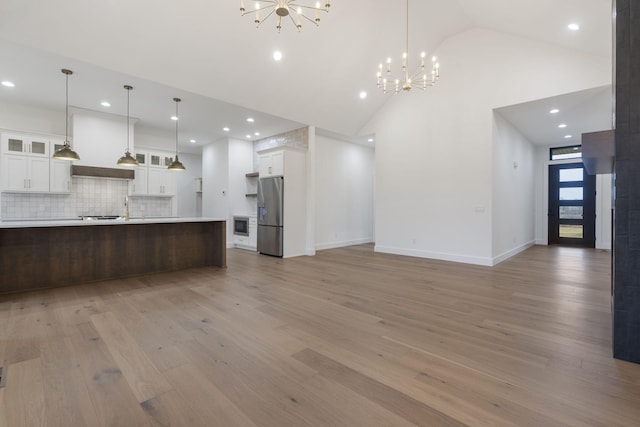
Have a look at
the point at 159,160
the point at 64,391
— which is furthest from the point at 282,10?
the point at 159,160

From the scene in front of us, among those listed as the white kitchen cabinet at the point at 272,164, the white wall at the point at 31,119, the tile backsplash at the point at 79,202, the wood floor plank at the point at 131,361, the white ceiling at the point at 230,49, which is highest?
the white ceiling at the point at 230,49

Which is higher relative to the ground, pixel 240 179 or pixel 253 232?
pixel 240 179

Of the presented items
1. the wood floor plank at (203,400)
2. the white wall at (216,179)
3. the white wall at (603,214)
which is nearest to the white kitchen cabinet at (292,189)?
the white wall at (216,179)

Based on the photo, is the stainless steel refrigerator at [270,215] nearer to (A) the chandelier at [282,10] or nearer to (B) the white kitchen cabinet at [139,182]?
(B) the white kitchen cabinet at [139,182]

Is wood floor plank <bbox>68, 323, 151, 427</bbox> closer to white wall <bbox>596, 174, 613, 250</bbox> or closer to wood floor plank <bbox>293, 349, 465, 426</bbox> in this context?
wood floor plank <bbox>293, 349, 465, 426</bbox>

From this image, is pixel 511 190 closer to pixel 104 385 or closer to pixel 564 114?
pixel 564 114

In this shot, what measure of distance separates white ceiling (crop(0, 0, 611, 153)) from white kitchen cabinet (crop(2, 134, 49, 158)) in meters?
0.74

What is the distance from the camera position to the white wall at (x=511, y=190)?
5.96 metres

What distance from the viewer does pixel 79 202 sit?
6.19 m

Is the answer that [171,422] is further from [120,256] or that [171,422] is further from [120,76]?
[120,76]

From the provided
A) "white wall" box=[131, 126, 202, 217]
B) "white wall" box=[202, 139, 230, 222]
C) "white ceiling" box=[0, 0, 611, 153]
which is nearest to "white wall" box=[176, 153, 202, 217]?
"white wall" box=[131, 126, 202, 217]

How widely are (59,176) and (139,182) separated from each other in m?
1.46

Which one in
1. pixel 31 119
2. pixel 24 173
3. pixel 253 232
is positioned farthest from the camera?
pixel 253 232

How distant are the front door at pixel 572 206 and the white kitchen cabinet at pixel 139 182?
38.5 ft
